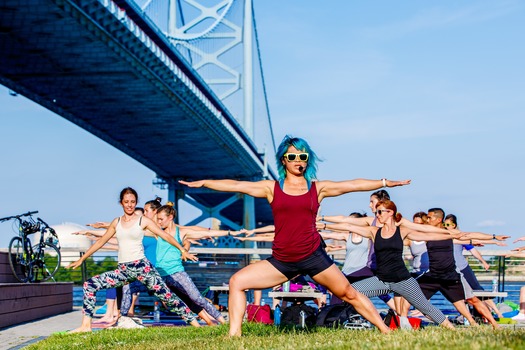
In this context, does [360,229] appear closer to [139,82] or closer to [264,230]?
[264,230]

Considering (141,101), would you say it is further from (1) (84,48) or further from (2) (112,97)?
(1) (84,48)

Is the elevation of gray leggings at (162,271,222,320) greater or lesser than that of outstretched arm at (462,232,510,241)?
lesser

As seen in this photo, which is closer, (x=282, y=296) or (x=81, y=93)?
(x=282, y=296)

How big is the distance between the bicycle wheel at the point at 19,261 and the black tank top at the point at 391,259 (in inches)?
236

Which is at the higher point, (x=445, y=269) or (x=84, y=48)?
(x=84, y=48)

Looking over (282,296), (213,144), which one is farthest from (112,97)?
(282,296)

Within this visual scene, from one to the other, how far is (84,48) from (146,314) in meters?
18.4

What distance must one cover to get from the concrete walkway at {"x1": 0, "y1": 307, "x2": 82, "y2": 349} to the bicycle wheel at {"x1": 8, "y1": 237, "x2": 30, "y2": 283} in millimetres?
729

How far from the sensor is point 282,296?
36.6 ft

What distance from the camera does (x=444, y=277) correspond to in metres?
10.1

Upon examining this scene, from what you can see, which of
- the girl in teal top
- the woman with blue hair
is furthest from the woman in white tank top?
the woman with blue hair

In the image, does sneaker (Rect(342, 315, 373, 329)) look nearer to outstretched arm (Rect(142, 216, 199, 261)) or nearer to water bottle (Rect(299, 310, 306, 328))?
water bottle (Rect(299, 310, 306, 328))

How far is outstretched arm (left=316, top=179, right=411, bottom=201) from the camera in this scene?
711 centimetres

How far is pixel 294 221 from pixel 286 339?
0.87 m
